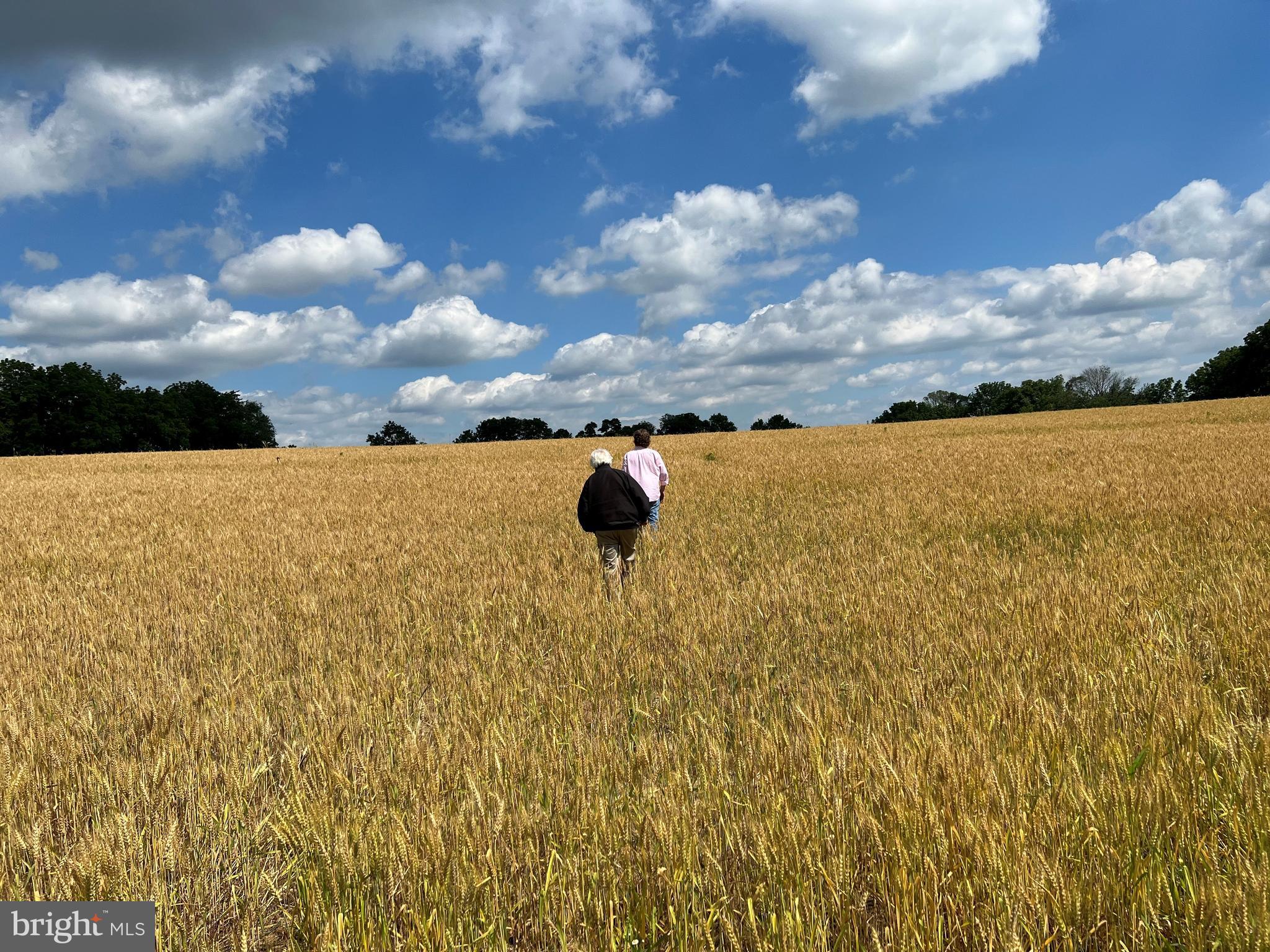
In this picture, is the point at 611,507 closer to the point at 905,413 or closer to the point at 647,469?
the point at 647,469

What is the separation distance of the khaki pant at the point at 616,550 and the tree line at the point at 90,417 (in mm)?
91015

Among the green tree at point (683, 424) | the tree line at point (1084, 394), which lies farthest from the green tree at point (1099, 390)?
the green tree at point (683, 424)

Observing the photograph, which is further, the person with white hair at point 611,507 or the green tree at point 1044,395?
the green tree at point 1044,395

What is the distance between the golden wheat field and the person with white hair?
2.23 ft

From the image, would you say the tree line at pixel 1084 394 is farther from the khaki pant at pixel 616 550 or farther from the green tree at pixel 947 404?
the khaki pant at pixel 616 550

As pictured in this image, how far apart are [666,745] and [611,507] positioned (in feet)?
12.5

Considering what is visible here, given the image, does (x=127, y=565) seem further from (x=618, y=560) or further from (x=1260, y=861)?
(x=1260, y=861)

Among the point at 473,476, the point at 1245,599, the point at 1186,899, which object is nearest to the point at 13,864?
the point at 1186,899

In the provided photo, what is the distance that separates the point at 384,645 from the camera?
5871mm

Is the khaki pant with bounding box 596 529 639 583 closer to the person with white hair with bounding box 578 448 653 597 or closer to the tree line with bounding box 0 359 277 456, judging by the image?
the person with white hair with bounding box 578 448 653 597

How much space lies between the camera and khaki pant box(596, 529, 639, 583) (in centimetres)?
749

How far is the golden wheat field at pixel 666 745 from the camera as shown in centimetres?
240

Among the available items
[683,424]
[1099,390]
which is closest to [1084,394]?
[1099,390]

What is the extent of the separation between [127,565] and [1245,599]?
44.6 ft
